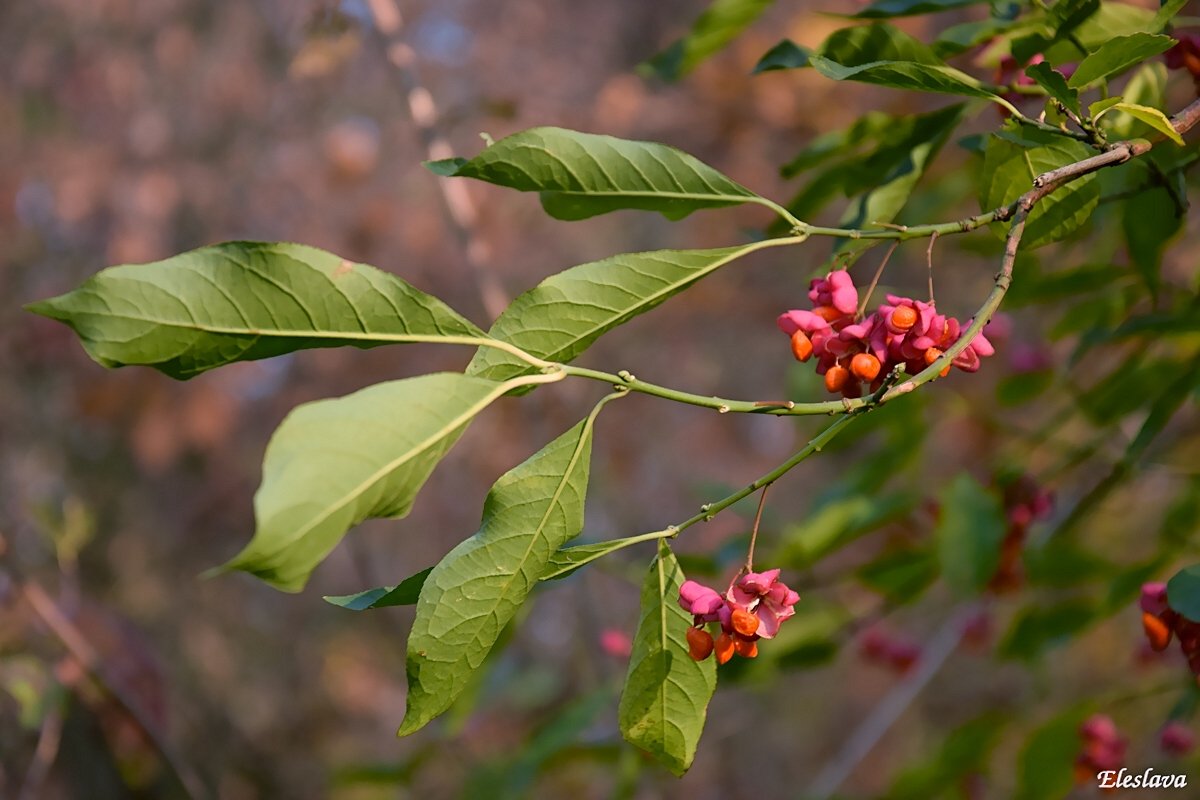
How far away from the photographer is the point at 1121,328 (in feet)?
3.14

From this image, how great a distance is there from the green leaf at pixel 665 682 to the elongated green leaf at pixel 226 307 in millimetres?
213

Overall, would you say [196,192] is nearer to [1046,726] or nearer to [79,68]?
[79,68]

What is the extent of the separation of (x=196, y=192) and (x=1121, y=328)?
3678mm

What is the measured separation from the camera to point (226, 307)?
52 cm

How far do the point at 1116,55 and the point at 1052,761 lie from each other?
36.0 inches

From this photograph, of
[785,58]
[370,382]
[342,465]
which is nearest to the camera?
[342,465]

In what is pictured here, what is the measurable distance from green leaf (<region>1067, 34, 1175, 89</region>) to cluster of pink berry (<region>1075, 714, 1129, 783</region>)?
2.74ft

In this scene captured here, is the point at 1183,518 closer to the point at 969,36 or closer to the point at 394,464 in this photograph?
the point at 969,36

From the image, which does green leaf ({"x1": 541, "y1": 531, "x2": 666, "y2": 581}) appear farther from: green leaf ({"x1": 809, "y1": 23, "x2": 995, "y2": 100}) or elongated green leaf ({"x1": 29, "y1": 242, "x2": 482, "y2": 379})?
green leaf ({"x1": 809, "y1": 23, "x2": 995, "y2": 100})

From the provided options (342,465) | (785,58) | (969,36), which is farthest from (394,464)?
(969,36)

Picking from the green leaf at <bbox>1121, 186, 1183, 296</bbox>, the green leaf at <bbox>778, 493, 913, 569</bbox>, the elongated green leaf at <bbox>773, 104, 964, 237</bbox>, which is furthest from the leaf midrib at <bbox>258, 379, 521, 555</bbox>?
the green leaf at <bbox>778, 493, 913, 569</bbox>

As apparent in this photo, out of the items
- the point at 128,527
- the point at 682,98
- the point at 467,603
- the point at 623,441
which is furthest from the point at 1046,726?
the point at 128,527

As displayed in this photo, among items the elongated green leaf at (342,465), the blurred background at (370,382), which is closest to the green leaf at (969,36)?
the elongated green leaf at (342,465)

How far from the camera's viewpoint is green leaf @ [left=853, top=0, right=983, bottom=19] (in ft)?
2.75
